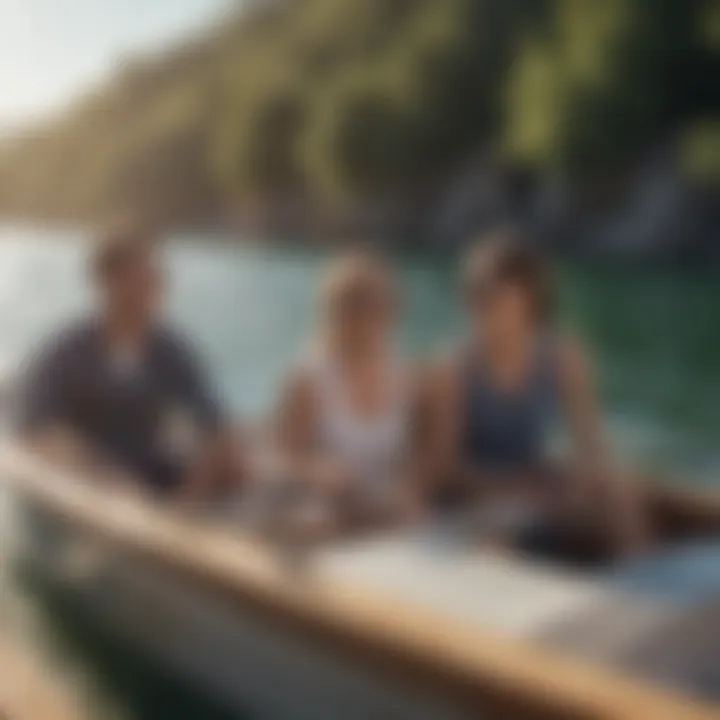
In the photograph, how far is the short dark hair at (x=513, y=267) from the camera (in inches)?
51.6

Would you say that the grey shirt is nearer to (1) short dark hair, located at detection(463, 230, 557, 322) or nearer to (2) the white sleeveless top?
(2) the white sleeveless top

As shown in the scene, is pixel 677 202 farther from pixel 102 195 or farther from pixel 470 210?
pixel 102 195

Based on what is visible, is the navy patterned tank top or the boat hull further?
the navy patterned tank top

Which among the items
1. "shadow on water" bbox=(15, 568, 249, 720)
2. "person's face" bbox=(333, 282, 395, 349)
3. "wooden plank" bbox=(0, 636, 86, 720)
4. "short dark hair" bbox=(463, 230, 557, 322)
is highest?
"short dark hair" bbox=(463, 230, 557, 322)

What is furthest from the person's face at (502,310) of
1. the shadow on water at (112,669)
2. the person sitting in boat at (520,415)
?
the shadow on water at (112,669)

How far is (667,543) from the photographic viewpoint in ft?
4.30

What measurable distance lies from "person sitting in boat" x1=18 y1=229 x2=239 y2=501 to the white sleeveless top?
9 centimetres

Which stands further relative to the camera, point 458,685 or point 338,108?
point 338,108

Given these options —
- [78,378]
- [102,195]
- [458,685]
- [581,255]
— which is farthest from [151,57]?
[458,685]

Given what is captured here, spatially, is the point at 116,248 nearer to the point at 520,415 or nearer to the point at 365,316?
the point at 365,316

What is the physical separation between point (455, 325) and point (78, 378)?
0.35 metres

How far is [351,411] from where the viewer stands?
129 cm

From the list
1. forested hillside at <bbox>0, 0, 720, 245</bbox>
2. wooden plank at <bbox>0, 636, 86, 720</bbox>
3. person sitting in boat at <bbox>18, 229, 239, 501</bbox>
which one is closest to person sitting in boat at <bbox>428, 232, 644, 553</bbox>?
forested hillside at <bbox>0, 0, 720, 245</bbox>

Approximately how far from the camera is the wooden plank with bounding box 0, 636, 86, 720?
1.23m
